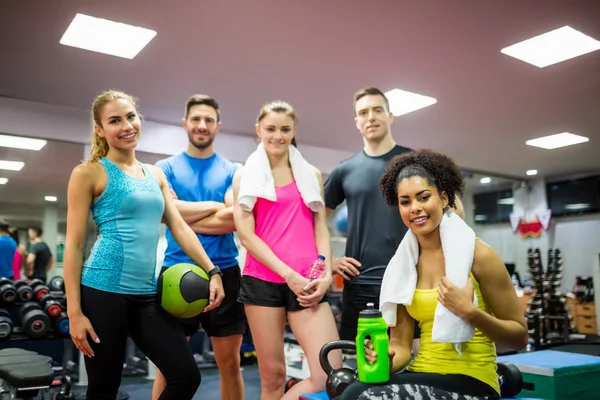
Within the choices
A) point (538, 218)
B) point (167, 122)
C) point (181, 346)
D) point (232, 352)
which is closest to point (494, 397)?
point (181, 346)

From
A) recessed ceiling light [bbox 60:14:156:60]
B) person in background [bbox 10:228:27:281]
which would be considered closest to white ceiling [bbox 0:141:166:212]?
person in background [bbox 10:228:27:281]

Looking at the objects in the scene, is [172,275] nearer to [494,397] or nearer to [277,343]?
[277,343]

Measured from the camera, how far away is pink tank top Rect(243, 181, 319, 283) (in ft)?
6.91

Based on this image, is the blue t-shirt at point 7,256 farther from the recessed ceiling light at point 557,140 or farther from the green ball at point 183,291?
the recessed ceiling light at point 557,140

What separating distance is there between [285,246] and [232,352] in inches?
26.9

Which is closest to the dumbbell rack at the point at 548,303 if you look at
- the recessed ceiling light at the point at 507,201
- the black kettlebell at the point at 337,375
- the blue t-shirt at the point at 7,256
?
the recessed ceiling light at the point at 507,201

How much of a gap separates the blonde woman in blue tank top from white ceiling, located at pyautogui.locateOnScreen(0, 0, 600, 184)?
201 centimetres

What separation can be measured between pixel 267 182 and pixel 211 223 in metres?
0.40

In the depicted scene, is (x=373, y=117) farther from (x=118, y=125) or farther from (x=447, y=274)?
(x=118, y=125)

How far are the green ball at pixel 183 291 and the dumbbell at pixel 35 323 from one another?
3.36m

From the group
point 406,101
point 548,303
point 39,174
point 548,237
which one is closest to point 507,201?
point 548,237

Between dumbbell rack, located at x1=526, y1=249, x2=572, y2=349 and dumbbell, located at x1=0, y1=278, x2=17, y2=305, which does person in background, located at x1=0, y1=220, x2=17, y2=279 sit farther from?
dumbbell rack, located at x1=526, y1=249, x2=572, y2=349

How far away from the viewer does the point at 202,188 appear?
8.31ft

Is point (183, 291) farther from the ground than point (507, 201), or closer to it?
closer to it
